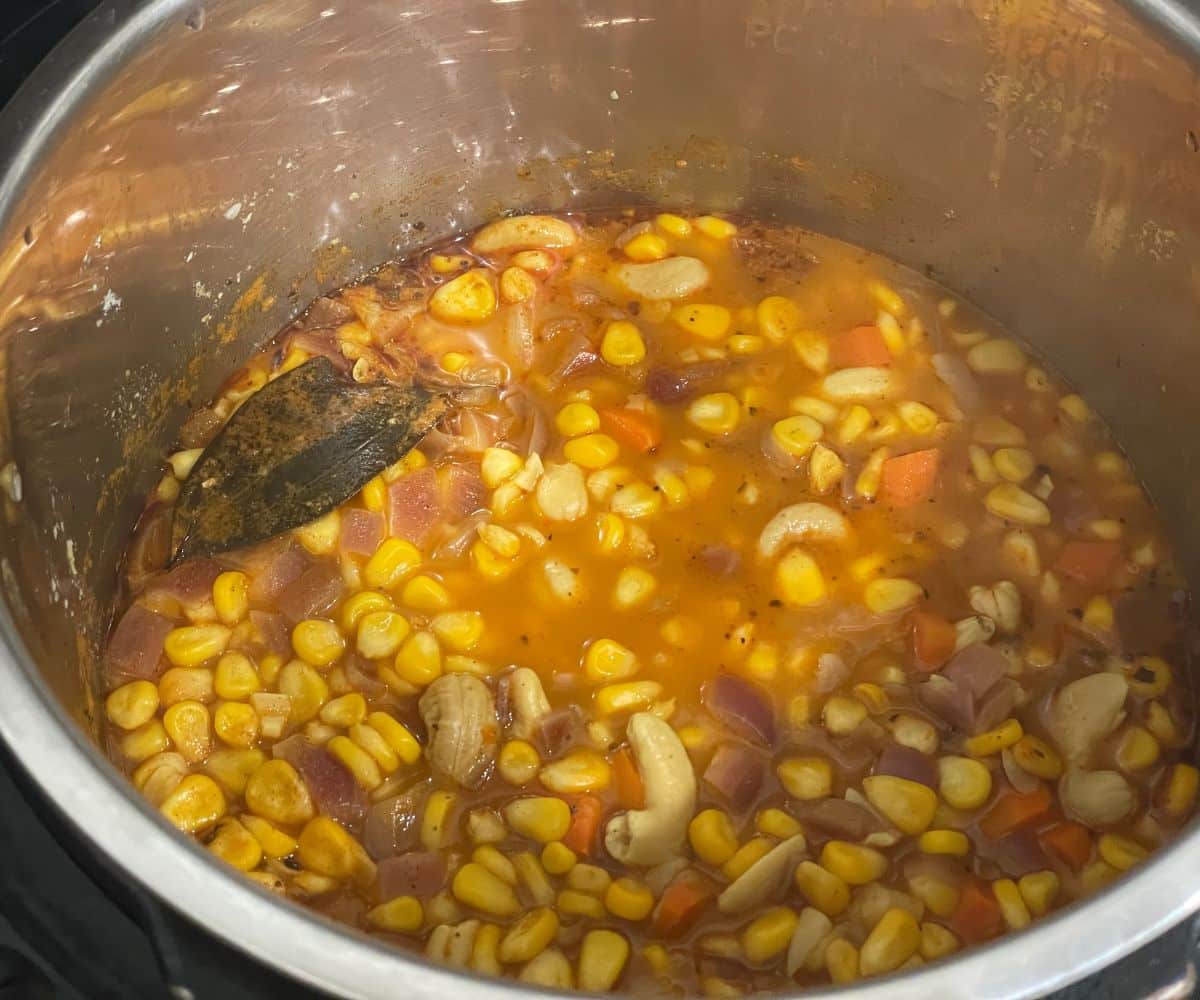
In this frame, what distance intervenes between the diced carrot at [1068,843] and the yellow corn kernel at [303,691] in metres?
0.91

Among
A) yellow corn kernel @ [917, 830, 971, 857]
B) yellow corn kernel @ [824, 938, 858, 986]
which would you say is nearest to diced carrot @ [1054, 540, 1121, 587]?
yellow corn kernel @ [917, 830, 971, 857]

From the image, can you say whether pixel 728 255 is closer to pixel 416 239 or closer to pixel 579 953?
pixel 416 239

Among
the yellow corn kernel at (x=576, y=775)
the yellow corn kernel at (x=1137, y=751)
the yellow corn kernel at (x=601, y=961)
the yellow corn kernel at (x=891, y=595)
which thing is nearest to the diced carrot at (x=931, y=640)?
the yellow corn kernel at (x=891, y=595)

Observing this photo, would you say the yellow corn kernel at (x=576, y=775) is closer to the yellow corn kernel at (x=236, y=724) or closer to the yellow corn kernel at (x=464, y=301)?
the yellow corn kernel at (x=236, y=724)

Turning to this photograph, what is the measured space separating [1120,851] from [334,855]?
92 centimetres

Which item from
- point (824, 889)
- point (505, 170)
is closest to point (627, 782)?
point (824, 889)

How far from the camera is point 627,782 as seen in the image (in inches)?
61.3

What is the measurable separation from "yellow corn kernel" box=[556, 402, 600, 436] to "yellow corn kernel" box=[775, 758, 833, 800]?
A: 59 cm

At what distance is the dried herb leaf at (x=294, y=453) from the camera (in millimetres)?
1751

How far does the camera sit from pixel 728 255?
6.96 ft

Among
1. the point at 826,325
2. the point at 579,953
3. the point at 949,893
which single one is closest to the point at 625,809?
the point at 579,953

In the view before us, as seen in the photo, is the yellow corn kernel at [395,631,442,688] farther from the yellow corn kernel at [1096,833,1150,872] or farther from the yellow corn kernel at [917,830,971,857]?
the yellow corn kernel at [1096,833,1150,872]

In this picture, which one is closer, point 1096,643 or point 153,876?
point 153,876

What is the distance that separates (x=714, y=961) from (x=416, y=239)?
50.9 inches
